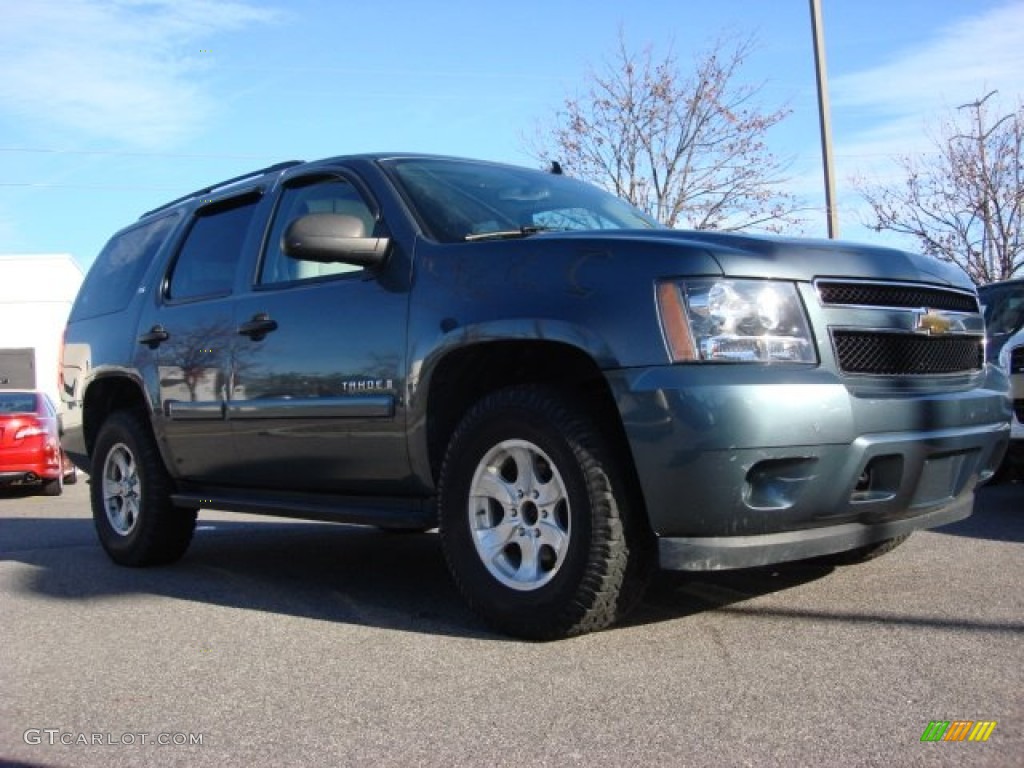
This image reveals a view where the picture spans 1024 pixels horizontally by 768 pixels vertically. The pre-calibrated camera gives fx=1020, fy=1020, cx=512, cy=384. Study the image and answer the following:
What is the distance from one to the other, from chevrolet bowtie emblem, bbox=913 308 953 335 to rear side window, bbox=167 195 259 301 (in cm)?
326

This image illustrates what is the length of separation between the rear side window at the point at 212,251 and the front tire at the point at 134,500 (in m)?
0.89

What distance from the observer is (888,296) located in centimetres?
373

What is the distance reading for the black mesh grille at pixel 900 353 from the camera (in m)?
3.53

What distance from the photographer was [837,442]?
3.33 metres

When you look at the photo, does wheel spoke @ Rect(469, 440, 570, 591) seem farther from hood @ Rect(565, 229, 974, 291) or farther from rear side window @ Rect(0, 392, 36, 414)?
rear side window @ Rect(0, 392, 36, 414)

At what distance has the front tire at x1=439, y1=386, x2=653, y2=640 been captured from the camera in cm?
347

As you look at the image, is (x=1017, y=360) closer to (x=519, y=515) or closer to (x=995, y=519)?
(x=995, y=519)

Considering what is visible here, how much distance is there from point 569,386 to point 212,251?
2672 mm

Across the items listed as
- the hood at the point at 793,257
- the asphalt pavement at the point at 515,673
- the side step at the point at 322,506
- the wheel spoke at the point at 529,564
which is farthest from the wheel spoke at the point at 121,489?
the hood at the point at 793,257

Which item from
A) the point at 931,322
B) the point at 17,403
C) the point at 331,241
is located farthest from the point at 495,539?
the point at 17,403

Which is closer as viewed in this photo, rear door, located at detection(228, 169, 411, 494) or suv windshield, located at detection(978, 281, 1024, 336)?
rear door, located at detection(228, 169, 411, 494)

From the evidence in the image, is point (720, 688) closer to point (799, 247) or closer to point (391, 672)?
point (391, 672)

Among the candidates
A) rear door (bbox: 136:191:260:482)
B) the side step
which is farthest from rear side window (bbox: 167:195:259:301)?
the side step

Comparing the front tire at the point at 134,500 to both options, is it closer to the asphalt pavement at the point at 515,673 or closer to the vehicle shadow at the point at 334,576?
the vehicle shadow at the point at 334,576
